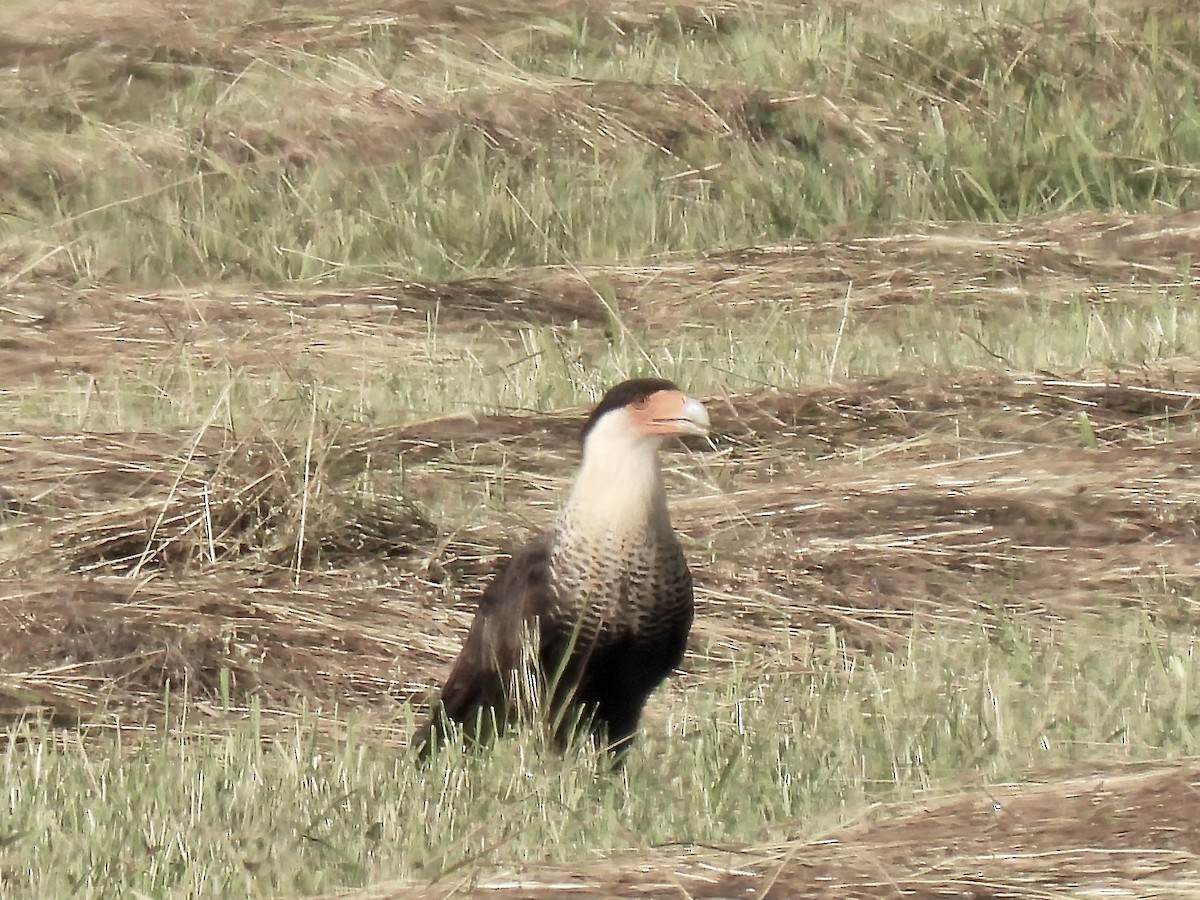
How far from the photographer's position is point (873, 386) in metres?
6.12

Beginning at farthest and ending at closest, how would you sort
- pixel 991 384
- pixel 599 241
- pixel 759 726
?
pixel 599 241, pixel 991 384, pixel 759 726

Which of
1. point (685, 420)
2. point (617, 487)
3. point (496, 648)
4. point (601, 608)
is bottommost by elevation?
point (496, 648)

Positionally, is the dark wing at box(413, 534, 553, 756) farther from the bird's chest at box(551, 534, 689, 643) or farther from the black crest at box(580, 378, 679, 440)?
the black crest at box(580, 378, 679, 440)

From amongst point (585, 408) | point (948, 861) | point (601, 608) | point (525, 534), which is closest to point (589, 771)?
point (601, 608)

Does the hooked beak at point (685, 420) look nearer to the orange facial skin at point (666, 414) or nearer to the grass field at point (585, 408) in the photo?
the orange facial skin at point (666, 414)

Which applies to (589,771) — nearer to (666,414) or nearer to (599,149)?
(666,414)

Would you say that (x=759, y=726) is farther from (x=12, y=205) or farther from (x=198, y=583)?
(x=12, y=205)

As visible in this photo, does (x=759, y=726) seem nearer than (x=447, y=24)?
Yes

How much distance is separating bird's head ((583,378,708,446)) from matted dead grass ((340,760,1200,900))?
165 centimetres

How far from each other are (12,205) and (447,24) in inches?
89.5

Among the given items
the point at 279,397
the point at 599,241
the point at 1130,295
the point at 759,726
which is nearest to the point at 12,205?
the point at 599,241

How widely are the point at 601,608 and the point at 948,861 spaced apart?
5.83 ft

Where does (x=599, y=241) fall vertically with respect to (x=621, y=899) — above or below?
below

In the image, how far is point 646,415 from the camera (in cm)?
467
